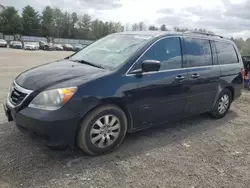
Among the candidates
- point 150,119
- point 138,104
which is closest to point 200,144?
point 150,119

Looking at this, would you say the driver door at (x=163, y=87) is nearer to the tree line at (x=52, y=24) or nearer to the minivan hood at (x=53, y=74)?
the minivan hood at (x=53, y=74)

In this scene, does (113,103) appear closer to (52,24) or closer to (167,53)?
(167,53)

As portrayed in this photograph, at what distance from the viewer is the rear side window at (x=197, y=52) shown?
448 centimetres

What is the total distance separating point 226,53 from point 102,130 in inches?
135

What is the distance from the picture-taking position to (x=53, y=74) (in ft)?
11.6

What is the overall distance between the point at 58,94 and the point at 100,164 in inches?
41.3

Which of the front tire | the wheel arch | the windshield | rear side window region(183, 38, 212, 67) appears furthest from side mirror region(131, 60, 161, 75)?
rear side window region(183, 38, 212, 67)

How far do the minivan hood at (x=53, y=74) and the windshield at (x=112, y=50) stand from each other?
0.83 feet

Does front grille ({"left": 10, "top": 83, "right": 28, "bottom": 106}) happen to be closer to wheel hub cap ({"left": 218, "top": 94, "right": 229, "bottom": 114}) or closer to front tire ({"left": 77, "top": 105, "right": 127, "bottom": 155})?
front tire ({"left": 77, "top": 105, "right": 127, "bottom": 155})

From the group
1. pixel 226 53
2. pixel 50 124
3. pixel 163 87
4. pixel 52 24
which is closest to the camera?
pixel 50 124

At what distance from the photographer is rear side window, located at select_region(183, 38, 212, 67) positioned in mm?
4484

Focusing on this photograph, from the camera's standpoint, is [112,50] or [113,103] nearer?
[113,103]

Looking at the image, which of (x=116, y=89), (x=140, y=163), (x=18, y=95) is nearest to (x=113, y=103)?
(x=116, y=89)

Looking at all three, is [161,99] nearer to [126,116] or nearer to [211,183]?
[126,116]
